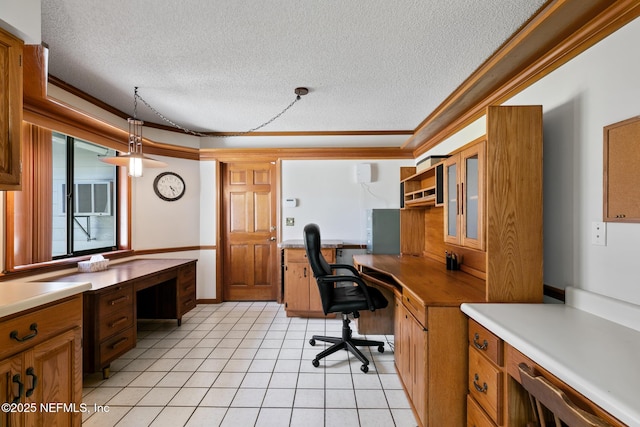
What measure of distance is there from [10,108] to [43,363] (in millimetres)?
1213

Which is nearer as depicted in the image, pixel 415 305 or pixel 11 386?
pixel 11 386

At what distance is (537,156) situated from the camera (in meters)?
1.52

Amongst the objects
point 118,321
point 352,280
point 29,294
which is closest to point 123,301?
point 118,321

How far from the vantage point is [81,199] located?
293 cm

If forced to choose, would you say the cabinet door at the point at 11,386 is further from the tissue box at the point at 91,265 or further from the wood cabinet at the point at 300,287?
the wood cabinet at the point at 300,287

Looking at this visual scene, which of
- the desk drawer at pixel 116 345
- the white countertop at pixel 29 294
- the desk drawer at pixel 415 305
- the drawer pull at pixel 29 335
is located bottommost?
the desk drawer at pixel 116 345

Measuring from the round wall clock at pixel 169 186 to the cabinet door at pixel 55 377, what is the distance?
8.38 ft

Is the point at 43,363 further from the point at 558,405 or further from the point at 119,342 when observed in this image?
the point at 558,405

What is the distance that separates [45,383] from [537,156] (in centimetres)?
273

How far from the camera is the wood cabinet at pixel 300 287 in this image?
11.7 ft

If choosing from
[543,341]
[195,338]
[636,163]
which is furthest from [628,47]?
[195,338]

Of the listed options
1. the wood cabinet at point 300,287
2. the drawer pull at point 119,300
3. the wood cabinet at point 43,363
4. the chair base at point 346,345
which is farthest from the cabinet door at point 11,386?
the wood cabinet at point 300,287

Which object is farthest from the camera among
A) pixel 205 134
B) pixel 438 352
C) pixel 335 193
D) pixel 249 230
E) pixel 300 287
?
pixel 249 230

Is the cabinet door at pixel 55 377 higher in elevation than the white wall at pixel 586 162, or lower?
lower
